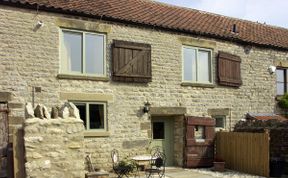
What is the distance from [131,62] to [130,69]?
0.85 ft

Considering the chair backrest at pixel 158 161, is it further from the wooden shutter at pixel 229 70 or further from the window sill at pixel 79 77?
the wooden shutter at pixel 229 70

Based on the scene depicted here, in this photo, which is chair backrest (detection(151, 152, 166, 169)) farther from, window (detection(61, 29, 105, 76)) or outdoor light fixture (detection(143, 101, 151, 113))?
window (detection(61, 29, 105, 76))

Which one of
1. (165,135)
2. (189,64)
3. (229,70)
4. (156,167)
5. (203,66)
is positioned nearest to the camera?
(156,167)

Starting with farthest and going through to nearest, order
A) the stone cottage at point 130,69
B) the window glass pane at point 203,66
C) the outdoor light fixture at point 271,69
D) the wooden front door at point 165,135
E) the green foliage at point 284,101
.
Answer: the green foliage at point 284,101 < the outdoor light fixture at point 271,69 < the window glass pane at point 203,66 < the wooden front door at point 165,135 < the stone cottage at point 130,69

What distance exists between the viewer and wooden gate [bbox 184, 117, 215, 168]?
43.4ft

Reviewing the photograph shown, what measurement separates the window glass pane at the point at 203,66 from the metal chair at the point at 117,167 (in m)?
4.75

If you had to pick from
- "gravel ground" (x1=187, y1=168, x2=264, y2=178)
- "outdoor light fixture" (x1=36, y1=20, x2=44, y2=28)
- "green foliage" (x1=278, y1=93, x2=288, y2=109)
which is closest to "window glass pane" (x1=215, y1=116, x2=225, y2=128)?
"gravel ground" (x1=187, y1=168, x2=264, y2=178)

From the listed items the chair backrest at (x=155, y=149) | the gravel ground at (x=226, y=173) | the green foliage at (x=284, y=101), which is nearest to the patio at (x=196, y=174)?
the gravel ground at (x=226, y=173)

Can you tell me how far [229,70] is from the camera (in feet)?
48.9

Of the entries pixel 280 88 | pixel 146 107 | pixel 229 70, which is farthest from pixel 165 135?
pixel 280 88

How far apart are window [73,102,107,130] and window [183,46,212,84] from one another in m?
3.71

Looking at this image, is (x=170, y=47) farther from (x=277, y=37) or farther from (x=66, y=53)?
(x=277, y=37)

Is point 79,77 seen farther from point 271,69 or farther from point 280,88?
point 280,88

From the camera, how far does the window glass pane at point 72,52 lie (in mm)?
11367
